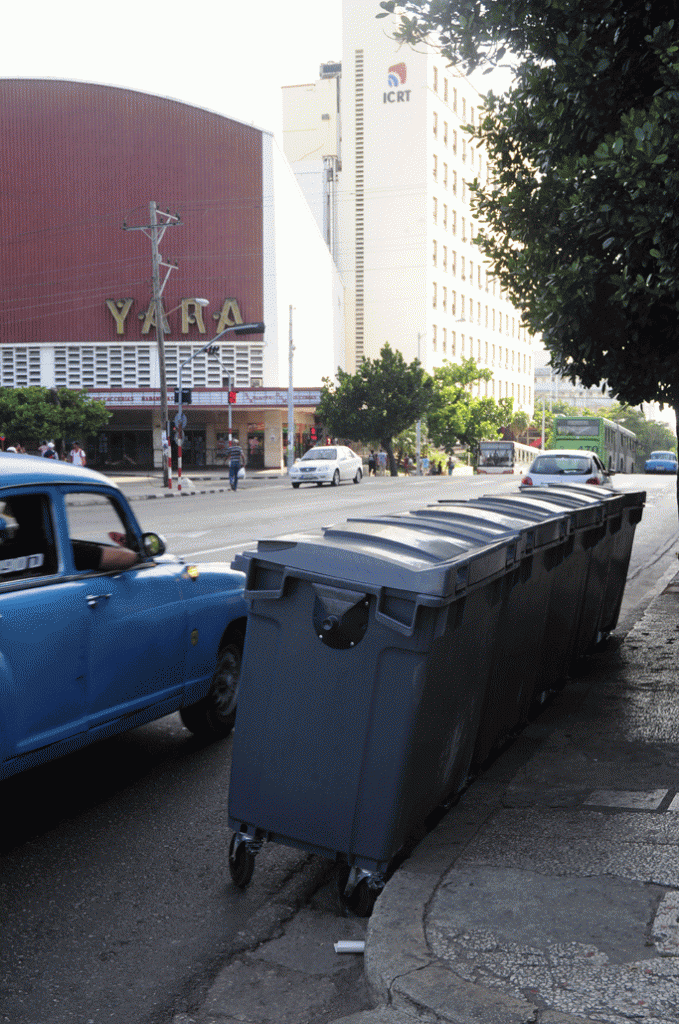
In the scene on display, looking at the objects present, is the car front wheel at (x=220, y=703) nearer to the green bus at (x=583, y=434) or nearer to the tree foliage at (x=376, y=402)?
the green bus at (x=583, y=434)

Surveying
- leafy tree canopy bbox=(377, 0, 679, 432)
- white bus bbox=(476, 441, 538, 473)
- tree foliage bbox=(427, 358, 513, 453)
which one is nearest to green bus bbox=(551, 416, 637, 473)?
white bus bbox=(476, 441, 538, 473)

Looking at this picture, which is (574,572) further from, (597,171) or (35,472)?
(35,472)

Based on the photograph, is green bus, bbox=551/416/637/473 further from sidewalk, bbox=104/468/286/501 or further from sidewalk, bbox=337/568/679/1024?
sidewalk, bbox=337/568/679/1024

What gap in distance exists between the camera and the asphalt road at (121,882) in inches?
132

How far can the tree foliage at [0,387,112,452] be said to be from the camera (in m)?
48.6

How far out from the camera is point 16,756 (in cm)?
424

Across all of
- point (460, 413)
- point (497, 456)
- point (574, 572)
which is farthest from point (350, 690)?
point (460, 413)

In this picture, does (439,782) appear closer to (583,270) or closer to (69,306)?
(583,270)

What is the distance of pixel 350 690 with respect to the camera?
378cm

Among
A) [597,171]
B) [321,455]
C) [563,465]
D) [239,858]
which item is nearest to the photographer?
[239,858]

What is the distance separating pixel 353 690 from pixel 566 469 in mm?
19667

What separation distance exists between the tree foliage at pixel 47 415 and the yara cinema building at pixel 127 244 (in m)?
11.7

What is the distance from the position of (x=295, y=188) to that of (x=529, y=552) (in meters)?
68.7

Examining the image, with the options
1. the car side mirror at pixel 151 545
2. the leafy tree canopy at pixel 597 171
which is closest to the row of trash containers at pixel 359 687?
the car side mirror at pixel 151 545
